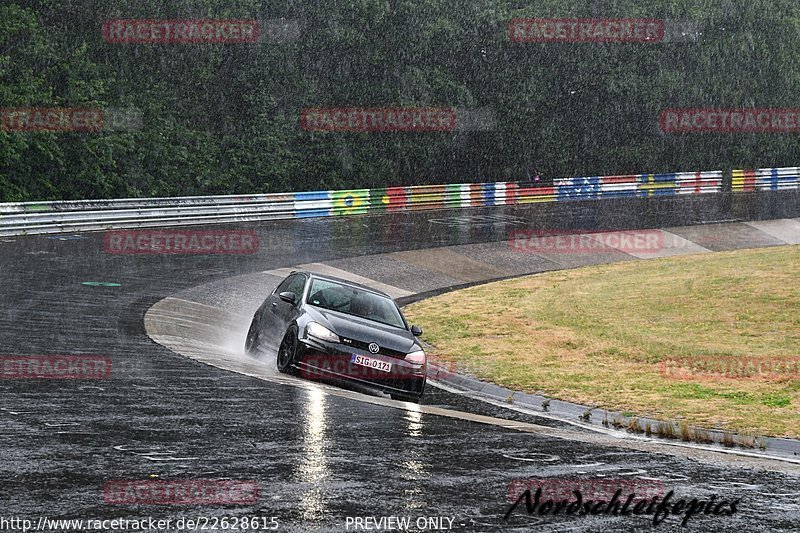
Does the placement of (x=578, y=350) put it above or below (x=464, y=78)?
below

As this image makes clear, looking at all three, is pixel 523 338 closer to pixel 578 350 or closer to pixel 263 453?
pixel 578 350

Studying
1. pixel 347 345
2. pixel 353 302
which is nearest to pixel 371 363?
pixel 347 345

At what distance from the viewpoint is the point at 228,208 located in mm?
35594

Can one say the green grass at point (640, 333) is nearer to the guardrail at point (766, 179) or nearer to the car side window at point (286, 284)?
the car side window at point (286, 284)

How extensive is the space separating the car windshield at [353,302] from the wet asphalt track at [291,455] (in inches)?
49.6

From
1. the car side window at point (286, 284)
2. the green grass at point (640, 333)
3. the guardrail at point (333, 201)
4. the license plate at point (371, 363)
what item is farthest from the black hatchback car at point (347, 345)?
the guardrail at point (333, 201)

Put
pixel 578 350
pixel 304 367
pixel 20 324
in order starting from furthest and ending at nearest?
pixel 578 350 < pixel 20 324 < pixel 304 367

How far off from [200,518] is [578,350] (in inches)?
472

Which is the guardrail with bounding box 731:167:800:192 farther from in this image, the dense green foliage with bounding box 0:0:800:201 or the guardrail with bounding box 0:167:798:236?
the dense green foliage with bounding box 0:0:800:201

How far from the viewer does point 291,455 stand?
8211mm

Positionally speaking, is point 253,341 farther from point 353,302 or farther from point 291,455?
point 291,455

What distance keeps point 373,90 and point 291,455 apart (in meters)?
42.1

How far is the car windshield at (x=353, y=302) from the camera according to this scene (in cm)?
1391

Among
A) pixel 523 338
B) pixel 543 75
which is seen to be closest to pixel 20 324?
pixel 523 338
